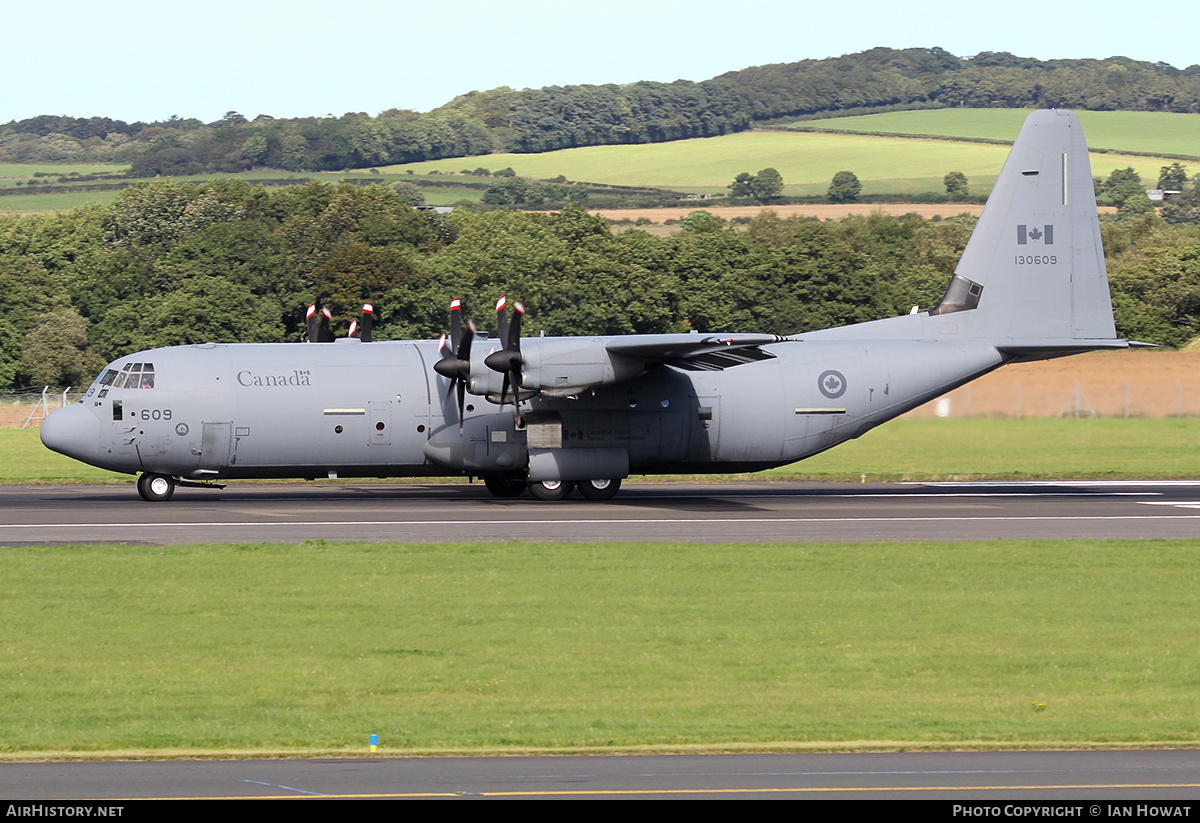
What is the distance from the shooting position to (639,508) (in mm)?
30219

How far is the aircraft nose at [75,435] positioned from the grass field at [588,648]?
7.88 metres

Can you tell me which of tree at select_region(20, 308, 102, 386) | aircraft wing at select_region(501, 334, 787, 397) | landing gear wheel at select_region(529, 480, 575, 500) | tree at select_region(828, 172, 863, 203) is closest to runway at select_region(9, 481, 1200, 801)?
landing gear wheel at select_region(529, 480, 575, 500)

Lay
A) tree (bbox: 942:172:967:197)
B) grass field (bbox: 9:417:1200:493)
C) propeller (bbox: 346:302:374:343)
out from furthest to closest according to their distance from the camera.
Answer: tree (bbox: 942:172:967:197)
grass field (bbox: 9:417:1200:493)
propeller (bbox: 346:302:374:343)

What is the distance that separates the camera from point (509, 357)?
2891 cm

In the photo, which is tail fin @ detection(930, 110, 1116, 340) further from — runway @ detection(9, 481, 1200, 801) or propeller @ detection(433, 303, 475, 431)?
propeller @ detection(433, 303, 475, 431)

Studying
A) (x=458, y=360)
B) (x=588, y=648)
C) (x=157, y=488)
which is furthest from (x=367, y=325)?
(x=588, y=648)

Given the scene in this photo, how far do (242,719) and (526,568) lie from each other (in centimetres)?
892

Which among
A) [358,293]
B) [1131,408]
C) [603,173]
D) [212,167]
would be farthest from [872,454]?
[212,167]

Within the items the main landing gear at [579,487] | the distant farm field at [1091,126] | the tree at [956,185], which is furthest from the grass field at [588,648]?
the distant farm field at [1091,126]

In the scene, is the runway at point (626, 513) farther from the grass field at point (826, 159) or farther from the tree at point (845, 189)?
the grass field at point (826, 159)

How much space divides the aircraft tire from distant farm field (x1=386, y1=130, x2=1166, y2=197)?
121 meters

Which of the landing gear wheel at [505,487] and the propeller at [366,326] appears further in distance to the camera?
the propeller at [366,326]

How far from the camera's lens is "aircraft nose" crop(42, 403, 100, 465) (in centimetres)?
2986

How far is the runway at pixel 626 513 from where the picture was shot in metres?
25.0
